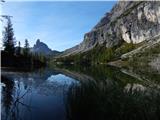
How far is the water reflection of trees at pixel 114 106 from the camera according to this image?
11.4 metres

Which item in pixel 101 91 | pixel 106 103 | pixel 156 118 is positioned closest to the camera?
pixel 156 118


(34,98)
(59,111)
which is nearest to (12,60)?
(34,98)

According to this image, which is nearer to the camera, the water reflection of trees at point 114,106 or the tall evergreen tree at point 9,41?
the water reflection of trees at point 114,106

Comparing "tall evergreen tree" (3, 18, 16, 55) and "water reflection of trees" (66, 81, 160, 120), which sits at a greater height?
"tall evergreen tree" (3, 18, 16, 55)

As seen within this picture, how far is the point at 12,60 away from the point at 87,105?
7097cm

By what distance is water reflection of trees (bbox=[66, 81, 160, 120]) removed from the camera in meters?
11.4

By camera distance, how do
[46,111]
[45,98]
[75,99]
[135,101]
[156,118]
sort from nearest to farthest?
[156,118] < [135,101] < [75,99] < [46,111] < [45,98]

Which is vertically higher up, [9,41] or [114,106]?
[9,41]

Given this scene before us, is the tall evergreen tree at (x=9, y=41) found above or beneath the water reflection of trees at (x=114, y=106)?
above

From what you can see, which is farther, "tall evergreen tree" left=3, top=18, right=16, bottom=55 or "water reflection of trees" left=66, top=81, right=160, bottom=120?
"tall evergreen tree" left=3, top=18, right=16, bottom=55

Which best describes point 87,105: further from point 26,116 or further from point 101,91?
point 26,116

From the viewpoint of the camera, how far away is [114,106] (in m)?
12.6

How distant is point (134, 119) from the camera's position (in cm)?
1122

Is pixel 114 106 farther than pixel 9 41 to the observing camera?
No
